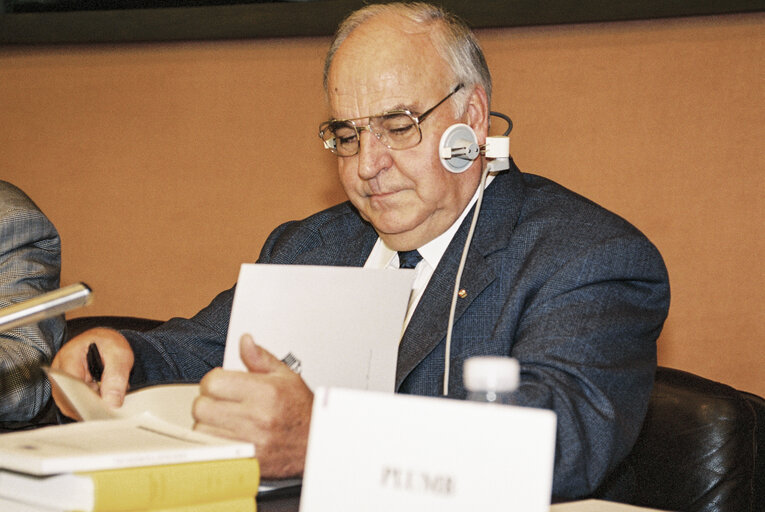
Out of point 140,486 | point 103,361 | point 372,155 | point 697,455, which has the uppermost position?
point 372,155

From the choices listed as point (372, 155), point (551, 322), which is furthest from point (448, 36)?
point (551, 322)

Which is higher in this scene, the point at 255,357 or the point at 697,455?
the point at 255,357

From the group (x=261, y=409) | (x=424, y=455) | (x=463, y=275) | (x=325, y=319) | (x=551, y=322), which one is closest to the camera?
(x=424, y=455)

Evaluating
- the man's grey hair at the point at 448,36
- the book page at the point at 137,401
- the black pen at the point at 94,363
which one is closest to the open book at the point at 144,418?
the book page at the point at 137,401

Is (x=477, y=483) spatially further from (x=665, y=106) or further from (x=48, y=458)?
(x=665, y=106)

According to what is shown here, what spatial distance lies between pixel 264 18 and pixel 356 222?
1022 millimetres

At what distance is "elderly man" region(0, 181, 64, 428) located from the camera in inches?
74.5

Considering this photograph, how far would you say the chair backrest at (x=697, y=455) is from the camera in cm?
157

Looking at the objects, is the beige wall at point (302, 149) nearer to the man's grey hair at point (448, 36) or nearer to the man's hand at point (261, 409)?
the man's grey hair at point (448, 36)

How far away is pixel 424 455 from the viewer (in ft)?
2.46

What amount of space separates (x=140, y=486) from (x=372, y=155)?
101cm

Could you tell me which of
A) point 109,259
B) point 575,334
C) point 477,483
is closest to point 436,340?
point 575,334

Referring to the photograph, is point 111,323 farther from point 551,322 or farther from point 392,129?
point 551,322

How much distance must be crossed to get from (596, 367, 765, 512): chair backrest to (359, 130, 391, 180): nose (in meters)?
0.69
